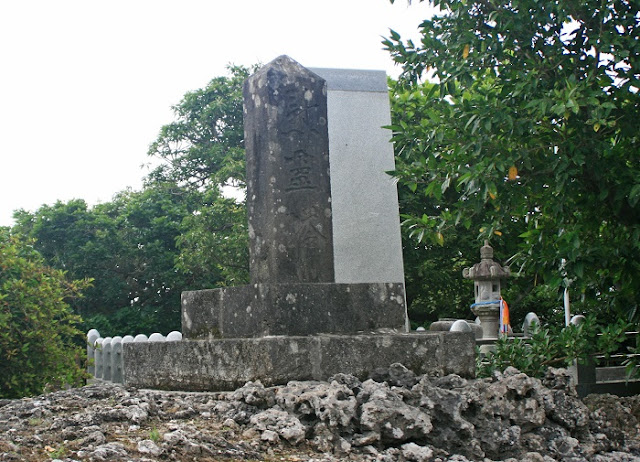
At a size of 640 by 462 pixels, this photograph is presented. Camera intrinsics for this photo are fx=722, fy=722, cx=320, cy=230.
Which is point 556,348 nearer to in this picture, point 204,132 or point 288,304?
point 288,304

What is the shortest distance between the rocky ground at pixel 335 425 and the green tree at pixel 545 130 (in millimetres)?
1550

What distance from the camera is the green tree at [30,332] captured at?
7.79 m

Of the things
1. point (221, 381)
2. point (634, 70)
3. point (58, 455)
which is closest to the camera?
point (58, 455)

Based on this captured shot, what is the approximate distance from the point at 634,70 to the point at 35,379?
6661 millimetres

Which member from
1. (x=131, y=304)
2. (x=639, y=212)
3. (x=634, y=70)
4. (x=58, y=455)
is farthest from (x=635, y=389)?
(x=131, y=304)

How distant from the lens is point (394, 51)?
6156mm

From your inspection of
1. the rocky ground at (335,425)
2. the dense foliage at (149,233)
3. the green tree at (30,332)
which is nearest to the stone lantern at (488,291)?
the green tree at (30,332)

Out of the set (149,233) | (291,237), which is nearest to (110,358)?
(291,237)

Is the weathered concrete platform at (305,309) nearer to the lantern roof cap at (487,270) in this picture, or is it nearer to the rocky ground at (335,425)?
the rocky ground at (335,425)

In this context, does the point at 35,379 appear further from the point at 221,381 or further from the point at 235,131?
the point at 235,131

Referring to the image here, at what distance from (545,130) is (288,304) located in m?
2.48

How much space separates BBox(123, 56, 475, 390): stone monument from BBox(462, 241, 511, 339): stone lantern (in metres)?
8.04

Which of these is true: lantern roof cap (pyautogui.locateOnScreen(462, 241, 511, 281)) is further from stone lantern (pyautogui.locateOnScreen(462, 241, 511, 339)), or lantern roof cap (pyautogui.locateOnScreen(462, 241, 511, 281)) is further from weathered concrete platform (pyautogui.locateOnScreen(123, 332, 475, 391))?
weathered concrete platform (pyautogui.locateOnScreen(123, 332, 475, 391))

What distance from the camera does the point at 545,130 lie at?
18.5 ft
